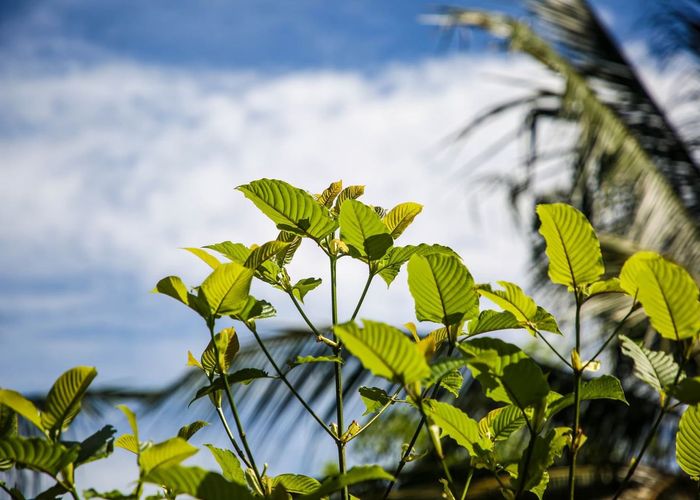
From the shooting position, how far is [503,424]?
596 mm

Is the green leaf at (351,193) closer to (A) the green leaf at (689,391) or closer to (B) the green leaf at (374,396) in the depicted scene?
(B) the green leaf at (374,396)

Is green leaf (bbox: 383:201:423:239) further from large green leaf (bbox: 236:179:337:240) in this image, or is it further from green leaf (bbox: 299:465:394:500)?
green leaf (bbox: 299:465:394:500)

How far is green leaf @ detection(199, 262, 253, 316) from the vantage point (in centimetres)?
49

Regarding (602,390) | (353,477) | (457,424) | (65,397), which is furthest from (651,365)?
(65,397)

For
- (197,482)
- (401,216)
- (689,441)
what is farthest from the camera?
(401,216)

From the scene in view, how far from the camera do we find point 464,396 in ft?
11.9

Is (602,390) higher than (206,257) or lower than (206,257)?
lower

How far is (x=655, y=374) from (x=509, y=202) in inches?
156

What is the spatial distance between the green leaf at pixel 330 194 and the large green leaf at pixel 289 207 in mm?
70

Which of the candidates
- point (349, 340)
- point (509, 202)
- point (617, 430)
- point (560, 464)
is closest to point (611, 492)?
point (560, 464)

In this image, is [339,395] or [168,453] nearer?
[168,453]

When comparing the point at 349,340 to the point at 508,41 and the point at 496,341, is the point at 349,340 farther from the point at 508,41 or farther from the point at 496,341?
the point at 508,41

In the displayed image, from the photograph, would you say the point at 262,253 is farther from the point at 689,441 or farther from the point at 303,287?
the point at 689,441

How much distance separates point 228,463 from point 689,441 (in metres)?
0.35
